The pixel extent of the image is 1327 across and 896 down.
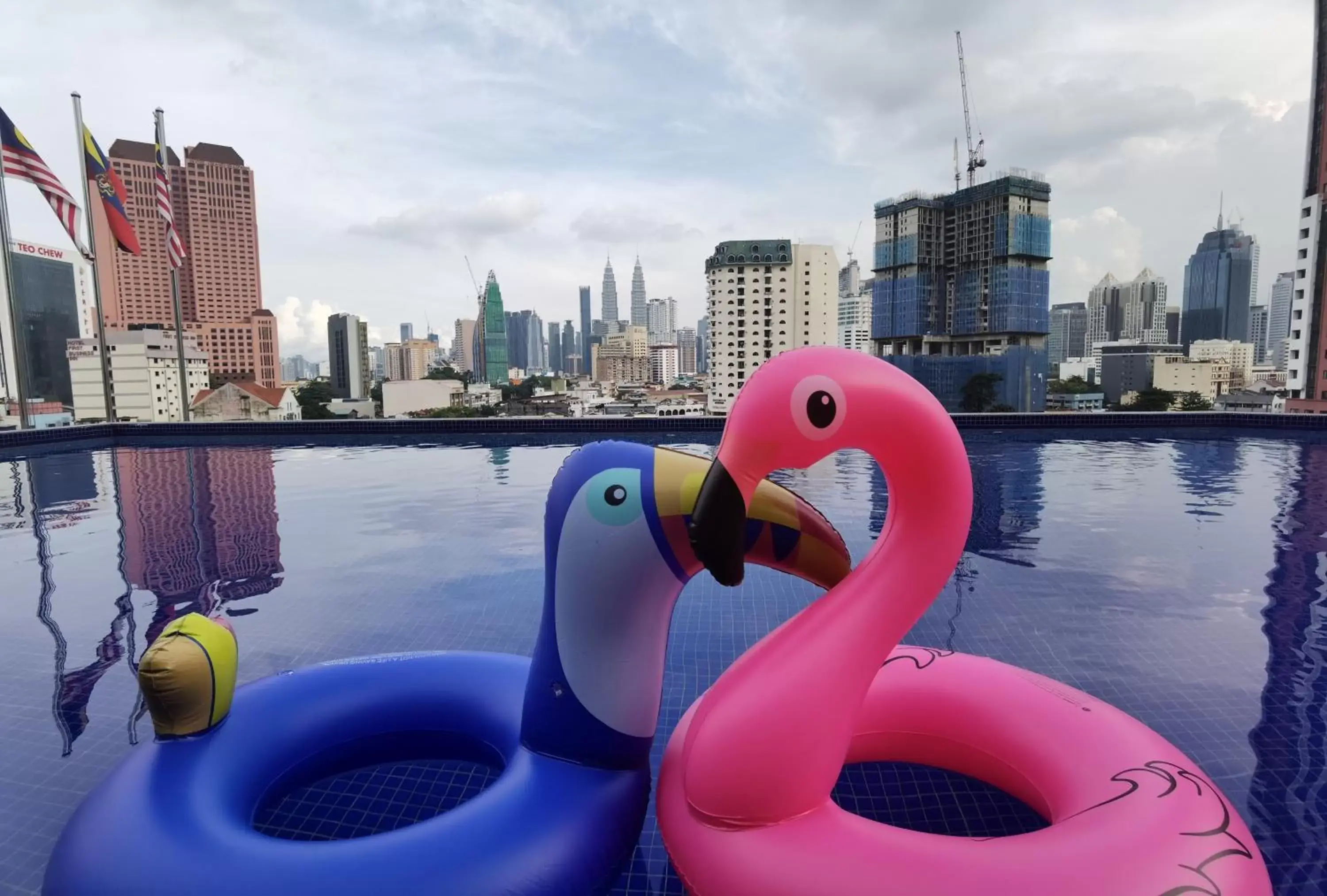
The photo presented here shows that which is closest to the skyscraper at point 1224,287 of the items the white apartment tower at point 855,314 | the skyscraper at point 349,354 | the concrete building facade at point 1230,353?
the concrete building facade at point 1230,353

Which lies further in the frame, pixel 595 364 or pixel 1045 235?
pixel 595 364

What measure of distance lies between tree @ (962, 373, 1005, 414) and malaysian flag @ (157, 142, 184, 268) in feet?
191

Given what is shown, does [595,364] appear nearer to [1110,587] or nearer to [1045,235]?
[1045,235]

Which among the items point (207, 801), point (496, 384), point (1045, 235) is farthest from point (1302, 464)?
point (496, 384)

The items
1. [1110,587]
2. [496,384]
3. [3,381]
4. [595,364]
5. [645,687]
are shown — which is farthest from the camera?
[595,364]

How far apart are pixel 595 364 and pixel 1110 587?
6006 inches

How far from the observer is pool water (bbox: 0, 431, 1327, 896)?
9.25 ft

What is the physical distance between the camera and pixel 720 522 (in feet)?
6.31

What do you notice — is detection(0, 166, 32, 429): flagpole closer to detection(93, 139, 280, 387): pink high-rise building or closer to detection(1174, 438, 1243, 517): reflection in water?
detection(1174, 438, 1243, 517): reflection in water

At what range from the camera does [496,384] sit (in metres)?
106

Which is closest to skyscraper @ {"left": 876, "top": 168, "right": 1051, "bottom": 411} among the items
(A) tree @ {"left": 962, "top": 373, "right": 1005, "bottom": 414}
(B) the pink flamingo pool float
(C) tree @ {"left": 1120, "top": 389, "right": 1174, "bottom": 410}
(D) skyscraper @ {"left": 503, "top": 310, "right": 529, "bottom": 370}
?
(A) tree @ {"left": 962, "top": 373, "right": 1005, "bottom": 414}

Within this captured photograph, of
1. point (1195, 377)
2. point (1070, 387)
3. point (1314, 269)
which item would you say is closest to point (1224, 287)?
point (1195, 377)

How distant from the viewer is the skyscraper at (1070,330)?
14162 centimetres

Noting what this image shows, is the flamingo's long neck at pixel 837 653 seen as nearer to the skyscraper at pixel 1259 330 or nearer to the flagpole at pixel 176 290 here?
the flagpole at pixel 176 290
